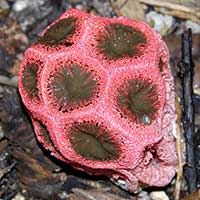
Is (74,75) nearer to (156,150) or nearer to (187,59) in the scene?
(156,150)

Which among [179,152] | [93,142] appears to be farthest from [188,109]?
[93,142]

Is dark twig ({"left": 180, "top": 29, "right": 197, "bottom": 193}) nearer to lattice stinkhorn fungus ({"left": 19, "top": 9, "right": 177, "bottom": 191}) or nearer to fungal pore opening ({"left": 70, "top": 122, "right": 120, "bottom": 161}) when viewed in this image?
lattice stinkhorn fungus ({"left": 19, "top": 9, "right": 177, "bottom": 191})

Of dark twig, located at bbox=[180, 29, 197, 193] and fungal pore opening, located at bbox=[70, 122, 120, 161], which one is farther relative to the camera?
dark twig, located at bbox=[180, 29, 197, 193]

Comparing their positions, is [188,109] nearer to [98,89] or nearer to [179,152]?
[179,152]

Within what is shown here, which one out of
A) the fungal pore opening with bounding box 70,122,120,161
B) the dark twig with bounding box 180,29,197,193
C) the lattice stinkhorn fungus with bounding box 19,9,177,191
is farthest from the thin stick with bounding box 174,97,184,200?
the fungal pore opening with bounding box 70,122,120,161

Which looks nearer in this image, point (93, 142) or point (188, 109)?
point (93, 142)

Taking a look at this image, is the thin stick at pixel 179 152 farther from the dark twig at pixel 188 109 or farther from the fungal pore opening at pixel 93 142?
the fungal pore opening at pixel 93 142
